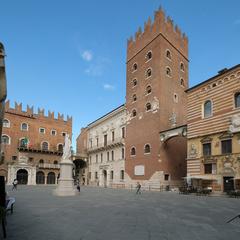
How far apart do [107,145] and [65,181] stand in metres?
25.1

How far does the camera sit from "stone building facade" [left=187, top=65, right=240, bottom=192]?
2311 centimetres

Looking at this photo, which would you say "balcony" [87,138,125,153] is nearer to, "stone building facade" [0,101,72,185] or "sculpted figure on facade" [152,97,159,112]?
"stone building facade" [0,101,72,185]

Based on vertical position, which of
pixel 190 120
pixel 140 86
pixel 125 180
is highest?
pixel 140 86

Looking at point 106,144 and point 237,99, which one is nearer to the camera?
point 237,99

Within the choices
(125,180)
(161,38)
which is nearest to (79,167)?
(125,180)

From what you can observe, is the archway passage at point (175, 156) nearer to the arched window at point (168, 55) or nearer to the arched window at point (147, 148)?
the arched window at point (147, 148)

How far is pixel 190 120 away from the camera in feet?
92.1

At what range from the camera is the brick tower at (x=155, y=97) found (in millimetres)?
33281

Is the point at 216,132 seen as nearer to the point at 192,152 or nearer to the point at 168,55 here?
the point at 192,152

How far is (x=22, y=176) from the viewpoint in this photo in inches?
1816

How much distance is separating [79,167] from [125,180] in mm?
21249

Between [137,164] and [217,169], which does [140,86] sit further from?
[217,169]

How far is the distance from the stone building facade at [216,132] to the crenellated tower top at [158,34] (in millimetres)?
12960

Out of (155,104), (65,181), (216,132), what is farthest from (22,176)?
(216,132)
